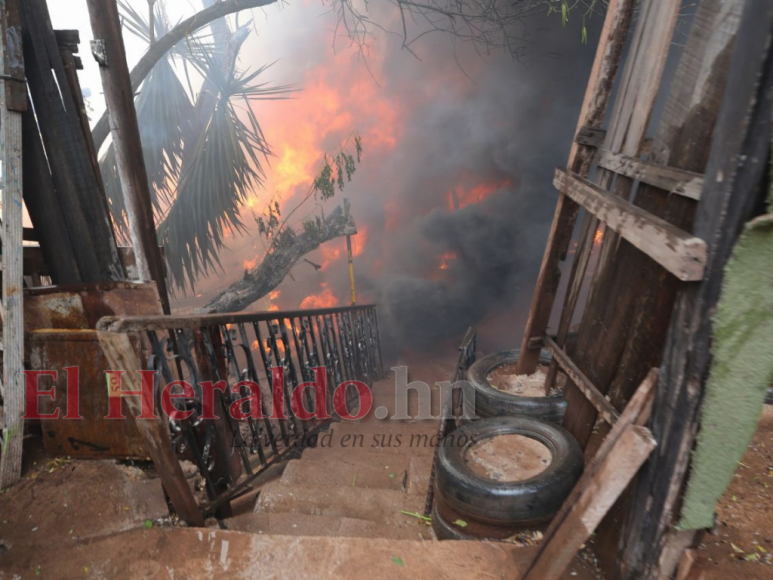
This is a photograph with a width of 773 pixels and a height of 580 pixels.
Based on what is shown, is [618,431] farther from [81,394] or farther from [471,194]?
[471,194]

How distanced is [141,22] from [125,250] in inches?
224

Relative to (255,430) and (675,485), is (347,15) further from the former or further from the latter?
(675,485)

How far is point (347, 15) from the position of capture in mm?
11586

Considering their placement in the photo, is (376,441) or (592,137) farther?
(376,441)

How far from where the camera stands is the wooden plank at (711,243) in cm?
107

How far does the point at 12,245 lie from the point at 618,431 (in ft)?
10.8

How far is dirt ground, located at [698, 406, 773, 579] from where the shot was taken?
5.30 ft

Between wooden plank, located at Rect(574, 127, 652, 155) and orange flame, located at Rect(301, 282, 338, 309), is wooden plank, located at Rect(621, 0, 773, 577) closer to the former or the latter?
wooden plank, located at Rect(574, 127, 652, 155)

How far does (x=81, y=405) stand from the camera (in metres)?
2.52

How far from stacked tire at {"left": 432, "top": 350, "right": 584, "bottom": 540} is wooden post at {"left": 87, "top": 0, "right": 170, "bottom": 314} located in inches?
102

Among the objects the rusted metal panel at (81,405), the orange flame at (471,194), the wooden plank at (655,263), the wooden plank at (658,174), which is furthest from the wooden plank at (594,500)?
the orange flame at (471,194)

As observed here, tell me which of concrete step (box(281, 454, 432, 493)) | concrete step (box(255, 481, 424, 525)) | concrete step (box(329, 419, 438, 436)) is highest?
concrete step (box(255, 481, 424, 525))

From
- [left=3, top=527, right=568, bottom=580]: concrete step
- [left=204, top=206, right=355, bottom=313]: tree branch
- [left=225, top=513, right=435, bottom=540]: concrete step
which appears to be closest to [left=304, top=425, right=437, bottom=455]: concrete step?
[left=225, top=513, right=435, bottom=540]: concrete step

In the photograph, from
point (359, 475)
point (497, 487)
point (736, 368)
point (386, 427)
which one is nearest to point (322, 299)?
point (386, 427)
